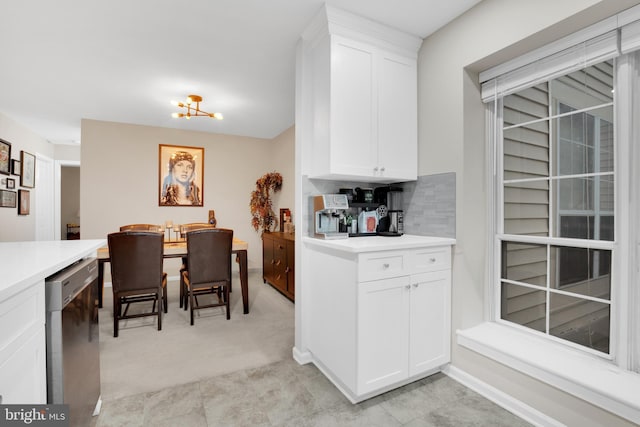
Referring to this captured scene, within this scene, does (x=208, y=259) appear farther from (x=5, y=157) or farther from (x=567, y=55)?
(x=5, y=157)

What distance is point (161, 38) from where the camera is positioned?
245 cm

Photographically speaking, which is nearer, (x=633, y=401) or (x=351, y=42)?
(x=633, y=401)

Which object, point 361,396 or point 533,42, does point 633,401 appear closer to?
point 361,396

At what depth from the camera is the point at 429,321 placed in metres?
2.01

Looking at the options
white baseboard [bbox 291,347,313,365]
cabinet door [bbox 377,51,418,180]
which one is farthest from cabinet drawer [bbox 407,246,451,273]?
white baseboard [bbox 291,347,313,365]

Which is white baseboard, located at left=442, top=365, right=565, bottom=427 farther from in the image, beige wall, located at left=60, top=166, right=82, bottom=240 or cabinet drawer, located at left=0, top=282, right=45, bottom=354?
beige wall, located at left=60, top=166, right=82, bottom=240

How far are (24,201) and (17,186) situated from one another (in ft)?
0.99

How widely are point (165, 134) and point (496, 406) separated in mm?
5423

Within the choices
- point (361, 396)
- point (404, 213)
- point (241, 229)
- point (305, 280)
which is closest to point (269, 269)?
point (241, 229)

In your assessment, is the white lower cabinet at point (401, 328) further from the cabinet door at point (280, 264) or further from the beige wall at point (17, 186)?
the beige wall at point (17, 186)

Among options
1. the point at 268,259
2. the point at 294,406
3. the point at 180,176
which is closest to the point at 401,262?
the point at 294,406

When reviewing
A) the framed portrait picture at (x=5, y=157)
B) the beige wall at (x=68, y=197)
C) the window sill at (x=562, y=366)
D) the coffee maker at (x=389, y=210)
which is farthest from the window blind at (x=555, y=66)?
the beige wall at (x=68, y=197)

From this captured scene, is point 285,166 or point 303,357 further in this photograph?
point 285,166

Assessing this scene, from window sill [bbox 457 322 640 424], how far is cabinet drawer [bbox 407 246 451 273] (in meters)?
0.48
